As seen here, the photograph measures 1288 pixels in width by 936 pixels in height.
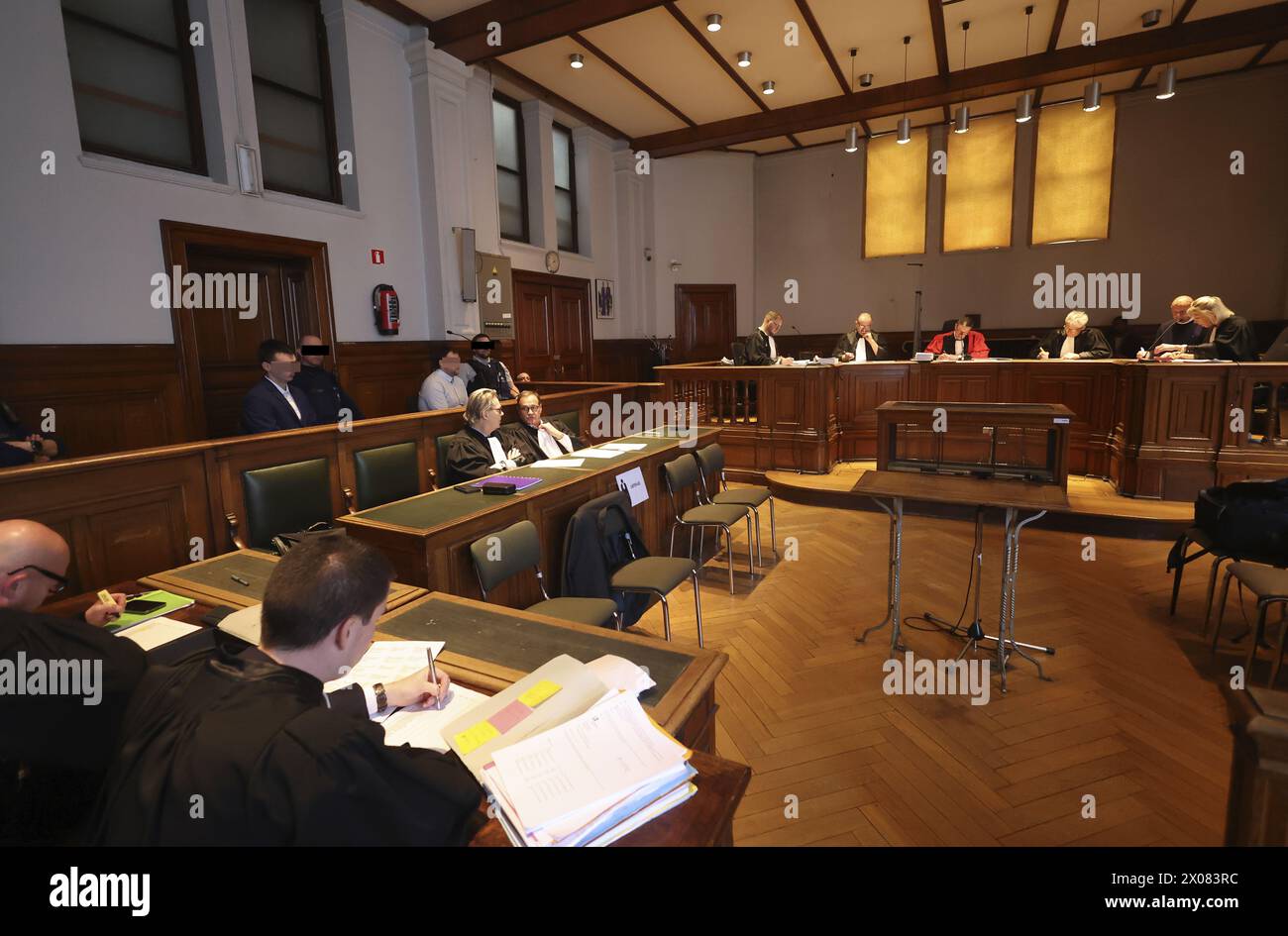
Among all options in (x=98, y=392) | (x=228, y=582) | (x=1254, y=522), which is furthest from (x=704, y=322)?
(x=228, y=582)

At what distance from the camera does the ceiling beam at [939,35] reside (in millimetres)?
6145

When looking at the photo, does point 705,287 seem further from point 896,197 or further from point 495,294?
point 495,294

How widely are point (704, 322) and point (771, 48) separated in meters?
4.31

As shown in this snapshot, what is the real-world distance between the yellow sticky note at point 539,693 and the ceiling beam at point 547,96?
739 centimetres

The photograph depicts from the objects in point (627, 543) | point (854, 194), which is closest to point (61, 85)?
point (627, 543)

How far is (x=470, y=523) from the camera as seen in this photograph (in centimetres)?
270

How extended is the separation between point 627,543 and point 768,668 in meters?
0.94

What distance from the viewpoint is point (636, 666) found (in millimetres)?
1539

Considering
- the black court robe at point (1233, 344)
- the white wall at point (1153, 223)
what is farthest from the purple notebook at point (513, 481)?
the white wall at point (1153, 223)

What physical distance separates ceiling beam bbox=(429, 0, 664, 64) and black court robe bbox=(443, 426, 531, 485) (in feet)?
12.7

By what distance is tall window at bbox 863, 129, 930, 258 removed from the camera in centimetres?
965

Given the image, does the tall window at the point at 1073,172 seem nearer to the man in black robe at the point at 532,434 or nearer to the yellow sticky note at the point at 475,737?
the man in black robe at the point at 532,434
